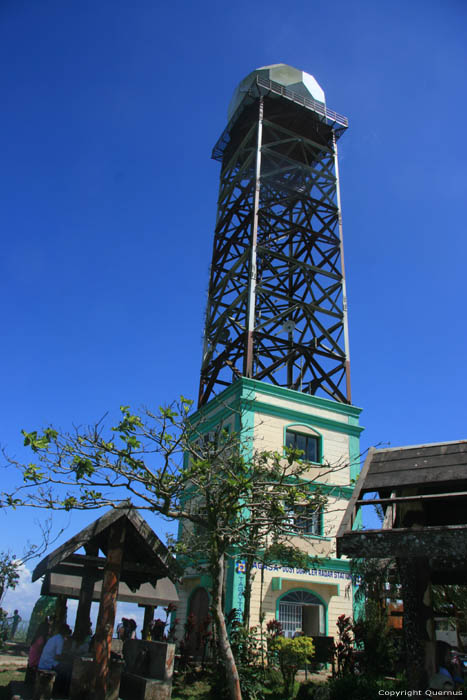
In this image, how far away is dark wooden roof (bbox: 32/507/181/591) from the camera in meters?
9.27

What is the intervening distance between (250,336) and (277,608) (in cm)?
1141

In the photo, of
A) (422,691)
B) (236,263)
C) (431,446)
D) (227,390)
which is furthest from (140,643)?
(236,263)

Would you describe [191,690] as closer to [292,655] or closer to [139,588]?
[139,588]

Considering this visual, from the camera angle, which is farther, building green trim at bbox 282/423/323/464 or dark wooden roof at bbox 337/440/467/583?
building green trim at bbox 282/423/323/464

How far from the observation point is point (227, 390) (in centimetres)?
2330

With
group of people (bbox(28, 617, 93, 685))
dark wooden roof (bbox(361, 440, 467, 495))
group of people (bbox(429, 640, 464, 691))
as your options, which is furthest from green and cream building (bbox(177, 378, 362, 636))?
dark wooden roof (bbox(361, 440, 467, 495))

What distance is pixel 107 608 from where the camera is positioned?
29.0 ft

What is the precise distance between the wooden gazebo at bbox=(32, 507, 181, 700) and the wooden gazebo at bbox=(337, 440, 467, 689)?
4.64 meters

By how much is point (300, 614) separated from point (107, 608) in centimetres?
1357

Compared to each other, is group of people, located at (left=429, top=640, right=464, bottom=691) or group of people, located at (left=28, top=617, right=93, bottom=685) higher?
group of people, located at (left=429, top=640, right=464, bottom=691)

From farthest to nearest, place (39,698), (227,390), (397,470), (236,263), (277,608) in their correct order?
(236,263), (227,390), (277,608), (39,698), (397,470)

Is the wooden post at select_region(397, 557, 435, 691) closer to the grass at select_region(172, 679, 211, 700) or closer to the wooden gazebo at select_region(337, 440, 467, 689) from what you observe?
the wooden gazebo at select_region(337, 440, 467, 689)

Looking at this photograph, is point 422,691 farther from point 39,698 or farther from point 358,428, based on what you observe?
point 358,428

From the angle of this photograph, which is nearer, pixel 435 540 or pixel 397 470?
pixel 435 540
